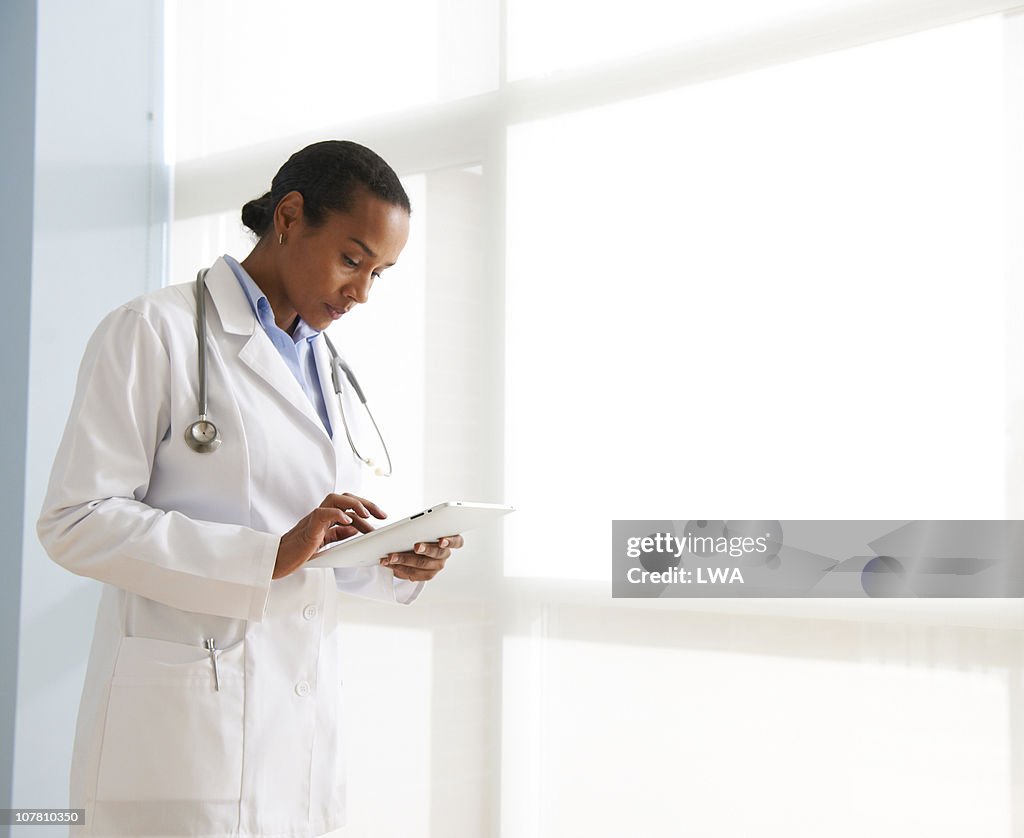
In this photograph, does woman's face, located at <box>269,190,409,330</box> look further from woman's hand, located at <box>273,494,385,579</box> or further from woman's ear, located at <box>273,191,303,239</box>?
woman's hand, located at <box>273,494,385,579</box>

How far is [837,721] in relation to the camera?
5.30 feet

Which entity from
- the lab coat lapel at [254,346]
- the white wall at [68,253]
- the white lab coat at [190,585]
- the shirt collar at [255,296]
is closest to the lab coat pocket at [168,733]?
the white lab coat at [190,585]

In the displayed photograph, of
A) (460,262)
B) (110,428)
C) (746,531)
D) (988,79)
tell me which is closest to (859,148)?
(988,79)

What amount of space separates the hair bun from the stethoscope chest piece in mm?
320

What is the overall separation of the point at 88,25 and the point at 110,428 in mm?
1769

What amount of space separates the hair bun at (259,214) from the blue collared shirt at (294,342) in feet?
0.18

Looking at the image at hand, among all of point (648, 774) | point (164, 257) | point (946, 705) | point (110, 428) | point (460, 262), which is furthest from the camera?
point (164, 257)

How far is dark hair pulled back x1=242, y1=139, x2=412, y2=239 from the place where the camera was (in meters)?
1.30

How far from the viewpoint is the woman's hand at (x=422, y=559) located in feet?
4.22

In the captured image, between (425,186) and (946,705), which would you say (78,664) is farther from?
(946,705)

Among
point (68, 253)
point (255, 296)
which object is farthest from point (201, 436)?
point (68, 253)

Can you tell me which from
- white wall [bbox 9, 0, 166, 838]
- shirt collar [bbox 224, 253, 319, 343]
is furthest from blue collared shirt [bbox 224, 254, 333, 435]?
white wall [bbox 9, 0, 166, 838]

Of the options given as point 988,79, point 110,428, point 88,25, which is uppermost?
point 88,25

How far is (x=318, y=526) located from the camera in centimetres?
113
